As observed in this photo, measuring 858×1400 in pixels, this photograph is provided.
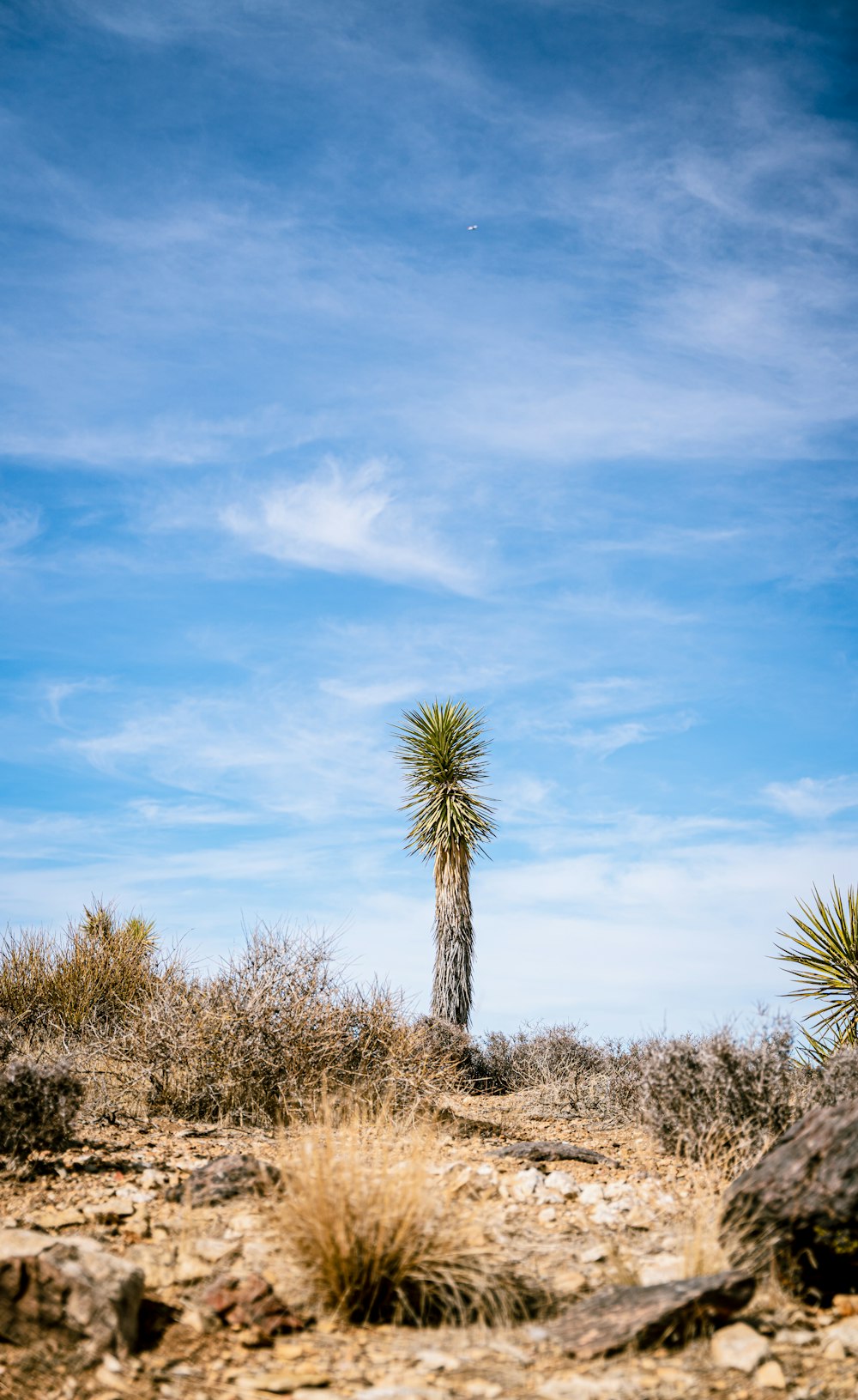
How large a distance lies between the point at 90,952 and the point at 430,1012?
18.6 ft

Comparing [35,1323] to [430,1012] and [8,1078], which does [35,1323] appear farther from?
[430,1012]

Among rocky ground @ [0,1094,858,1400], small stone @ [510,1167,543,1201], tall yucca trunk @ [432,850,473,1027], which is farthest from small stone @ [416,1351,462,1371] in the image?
tall yucca trunk @ [432,850,473,1027]

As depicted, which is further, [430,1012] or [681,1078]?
[430,1012]

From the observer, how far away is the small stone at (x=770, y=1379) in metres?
3.89

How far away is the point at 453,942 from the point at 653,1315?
13224 mm

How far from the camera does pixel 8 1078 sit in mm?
7293

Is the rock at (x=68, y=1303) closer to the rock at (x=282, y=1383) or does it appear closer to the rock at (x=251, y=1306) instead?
the rock at (x=251, y=1306)

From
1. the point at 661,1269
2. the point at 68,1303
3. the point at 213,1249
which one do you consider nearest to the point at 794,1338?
the point at 661,1269

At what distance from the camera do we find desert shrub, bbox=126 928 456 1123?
979cm

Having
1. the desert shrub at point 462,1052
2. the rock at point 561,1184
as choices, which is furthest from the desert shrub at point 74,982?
the rock at point 561,1184

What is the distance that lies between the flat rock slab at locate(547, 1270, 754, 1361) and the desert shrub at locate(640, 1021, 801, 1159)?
9.98 ft

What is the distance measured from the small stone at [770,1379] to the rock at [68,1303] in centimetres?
254

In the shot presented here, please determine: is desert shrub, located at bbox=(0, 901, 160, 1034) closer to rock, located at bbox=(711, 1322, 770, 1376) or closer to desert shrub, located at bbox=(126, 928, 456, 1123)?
desert shrub, located at bbox=(126, 928, 456, 1123)

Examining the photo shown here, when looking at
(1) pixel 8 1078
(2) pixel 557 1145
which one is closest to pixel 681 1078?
(2) pixel 557 1145
